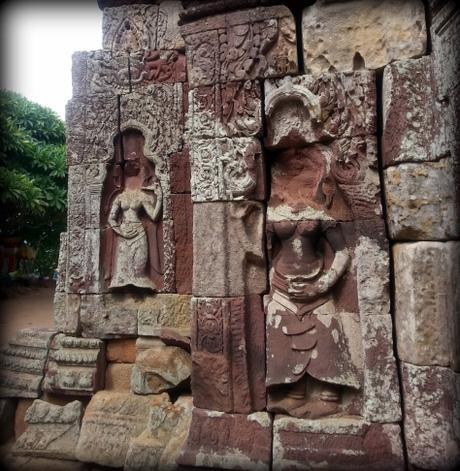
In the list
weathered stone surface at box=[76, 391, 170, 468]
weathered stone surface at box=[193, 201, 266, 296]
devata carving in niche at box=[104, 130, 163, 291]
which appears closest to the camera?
weathered stone surface at box=[193, 201, 266, 296]

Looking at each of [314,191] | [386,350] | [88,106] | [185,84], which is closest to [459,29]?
[314,191]

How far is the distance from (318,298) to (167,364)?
167 centimetres

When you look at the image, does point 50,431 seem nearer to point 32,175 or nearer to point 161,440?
point 161,440

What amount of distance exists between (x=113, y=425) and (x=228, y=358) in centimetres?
147

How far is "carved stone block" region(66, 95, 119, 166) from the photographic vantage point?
4.46 metres

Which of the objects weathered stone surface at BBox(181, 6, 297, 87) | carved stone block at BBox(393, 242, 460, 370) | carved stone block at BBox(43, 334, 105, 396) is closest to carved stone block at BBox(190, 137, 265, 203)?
weathered stone surface at BBox(181, 6, 297, 87)

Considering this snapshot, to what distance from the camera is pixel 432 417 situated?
110 inches

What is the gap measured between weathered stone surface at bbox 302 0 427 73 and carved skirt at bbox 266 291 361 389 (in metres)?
1.97

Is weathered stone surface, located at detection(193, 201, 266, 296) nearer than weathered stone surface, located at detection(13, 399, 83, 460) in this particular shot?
Yes

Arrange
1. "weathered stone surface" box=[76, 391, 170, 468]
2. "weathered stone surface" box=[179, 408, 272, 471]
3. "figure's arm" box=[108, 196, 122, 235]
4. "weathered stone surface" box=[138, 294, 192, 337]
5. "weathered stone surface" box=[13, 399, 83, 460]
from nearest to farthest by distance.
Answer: "weathered stone surface" box=[179, 408, 272, 471]
"weathered stone surface" box=[76, 391, 170, 468]
"weathered stone surface" box=[13, 399, 83, 460]
"weathered stone surface" box=[138, 294, 192, 337]
"figure's arm" box=[108, 196, 122, 235]

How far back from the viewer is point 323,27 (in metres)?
3.33

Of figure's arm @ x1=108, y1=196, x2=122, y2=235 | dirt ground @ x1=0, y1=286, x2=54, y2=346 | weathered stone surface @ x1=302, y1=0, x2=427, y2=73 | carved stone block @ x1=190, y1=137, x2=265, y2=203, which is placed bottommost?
dirt ground @ x1=0, y1=286, x2=54, y2=346

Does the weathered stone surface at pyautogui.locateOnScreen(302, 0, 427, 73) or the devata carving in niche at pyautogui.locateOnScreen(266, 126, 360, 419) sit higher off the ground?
the weathered stone surface at pyautogui.locateOnScreen(302, 0, 427, 73)

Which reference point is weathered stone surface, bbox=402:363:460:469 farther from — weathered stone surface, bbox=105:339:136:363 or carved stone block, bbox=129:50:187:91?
carved stone block, bbox=129:50:187:91
